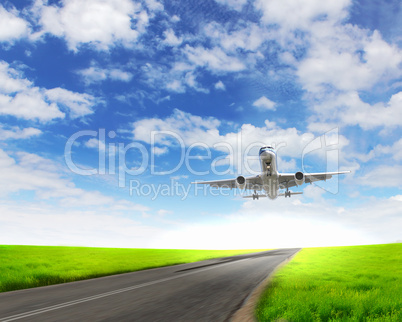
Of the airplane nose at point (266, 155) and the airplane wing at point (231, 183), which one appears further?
the airplane wing at point (231, 183)

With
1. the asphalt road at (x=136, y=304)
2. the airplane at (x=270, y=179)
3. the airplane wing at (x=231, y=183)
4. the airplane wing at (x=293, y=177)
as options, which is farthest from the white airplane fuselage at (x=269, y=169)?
the asphalt road at (x=136, y=304)

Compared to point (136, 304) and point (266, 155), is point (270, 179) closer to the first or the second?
point (266, 155)

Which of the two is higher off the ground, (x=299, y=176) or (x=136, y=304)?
(x=299, y=176)

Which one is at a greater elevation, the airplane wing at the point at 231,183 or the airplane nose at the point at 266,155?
the airplane nose at the point at 266,155

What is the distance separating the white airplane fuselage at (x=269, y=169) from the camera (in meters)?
36.3

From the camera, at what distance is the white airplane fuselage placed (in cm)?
3634

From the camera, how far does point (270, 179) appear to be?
40.2 m

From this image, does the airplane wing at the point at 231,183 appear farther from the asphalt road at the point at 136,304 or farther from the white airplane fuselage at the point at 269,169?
the asphalt road at the point at 136,304

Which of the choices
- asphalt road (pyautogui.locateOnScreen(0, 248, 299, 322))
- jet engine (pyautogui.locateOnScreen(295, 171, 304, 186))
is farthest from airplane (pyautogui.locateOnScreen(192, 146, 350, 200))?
asphalt road (pyautogui.locateOnScreen(0, 248, 299, 322))

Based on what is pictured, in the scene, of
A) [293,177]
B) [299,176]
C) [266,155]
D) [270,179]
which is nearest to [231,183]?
[270,179]

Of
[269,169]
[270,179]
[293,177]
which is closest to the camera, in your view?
[269,169]

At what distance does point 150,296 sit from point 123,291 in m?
1.97

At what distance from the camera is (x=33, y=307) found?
9.93 metres

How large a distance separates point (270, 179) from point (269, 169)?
255cm
